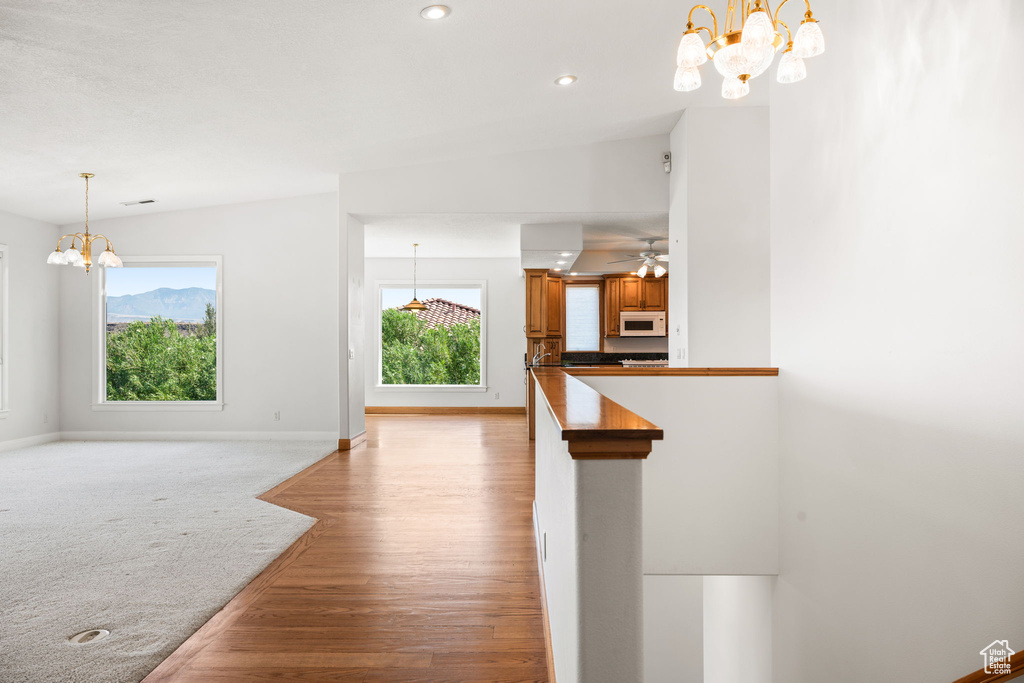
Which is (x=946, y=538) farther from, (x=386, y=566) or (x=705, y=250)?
(x=705, y=250)

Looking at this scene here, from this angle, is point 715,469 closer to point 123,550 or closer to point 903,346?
point 903,346

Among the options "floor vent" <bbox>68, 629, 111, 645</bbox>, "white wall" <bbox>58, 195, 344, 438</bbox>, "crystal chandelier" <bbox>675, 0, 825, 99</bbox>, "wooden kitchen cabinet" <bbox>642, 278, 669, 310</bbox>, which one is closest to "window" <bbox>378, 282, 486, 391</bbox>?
"wooden kitchen cabinet" <bbox>642, 278, 669, 310</bbox>

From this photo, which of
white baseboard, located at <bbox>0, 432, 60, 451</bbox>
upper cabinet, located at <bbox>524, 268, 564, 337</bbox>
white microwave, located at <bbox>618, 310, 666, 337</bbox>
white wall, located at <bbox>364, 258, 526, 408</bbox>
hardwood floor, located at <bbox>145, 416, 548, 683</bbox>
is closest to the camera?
hardwood floor, located at <bbox>145, 416, 548, 683</bbox>

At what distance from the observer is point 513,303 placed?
10.1 meters

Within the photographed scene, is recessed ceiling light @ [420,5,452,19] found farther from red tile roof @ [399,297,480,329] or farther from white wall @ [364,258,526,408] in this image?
red tile roof @ [399,297,480,329]

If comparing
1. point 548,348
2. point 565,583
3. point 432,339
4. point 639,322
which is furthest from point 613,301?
point 565,583

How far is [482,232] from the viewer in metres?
7.64

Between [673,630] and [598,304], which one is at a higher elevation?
[598,304]

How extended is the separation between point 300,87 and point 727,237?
3640 millimetres

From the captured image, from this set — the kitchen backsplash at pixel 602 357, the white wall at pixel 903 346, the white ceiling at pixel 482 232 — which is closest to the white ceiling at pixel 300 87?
the white ceiling at pixel 482 232

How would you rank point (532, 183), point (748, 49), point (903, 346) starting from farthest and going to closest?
point (532, 183) → point (903, 346) → point (748, 49)

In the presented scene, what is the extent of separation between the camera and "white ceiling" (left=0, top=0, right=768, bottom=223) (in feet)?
11.1

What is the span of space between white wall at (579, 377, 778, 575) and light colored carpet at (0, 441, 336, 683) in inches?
88.9

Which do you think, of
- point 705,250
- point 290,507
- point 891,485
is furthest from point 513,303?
point 891,485
